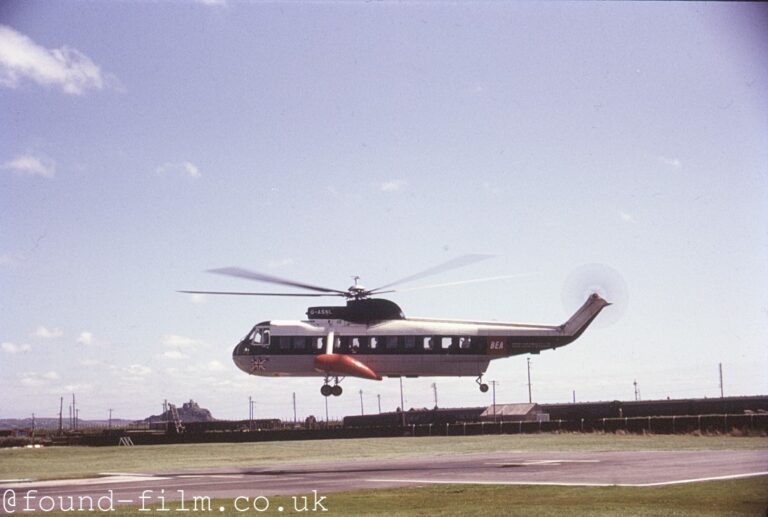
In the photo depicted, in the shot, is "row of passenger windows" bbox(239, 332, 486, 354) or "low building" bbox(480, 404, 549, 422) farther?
"low building" bbox(480, 404, 549, 422)

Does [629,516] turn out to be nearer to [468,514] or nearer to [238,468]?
[468,514]

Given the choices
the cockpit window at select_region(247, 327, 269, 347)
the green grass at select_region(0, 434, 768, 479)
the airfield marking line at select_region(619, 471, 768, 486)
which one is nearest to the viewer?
the airfield marking line at select_region(619, 471, 768, 486)

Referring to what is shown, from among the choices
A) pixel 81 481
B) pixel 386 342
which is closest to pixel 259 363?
pixel 386 342

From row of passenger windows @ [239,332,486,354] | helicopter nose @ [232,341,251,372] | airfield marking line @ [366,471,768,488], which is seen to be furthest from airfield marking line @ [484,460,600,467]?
helicopter nose @ [232,341,251,372]

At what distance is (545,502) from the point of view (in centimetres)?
2141

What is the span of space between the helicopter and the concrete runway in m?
5.80

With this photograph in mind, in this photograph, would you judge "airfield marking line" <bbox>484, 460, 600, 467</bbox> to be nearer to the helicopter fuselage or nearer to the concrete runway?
the concrete runway

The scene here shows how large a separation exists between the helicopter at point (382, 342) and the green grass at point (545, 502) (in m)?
19.6

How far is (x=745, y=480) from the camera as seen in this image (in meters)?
25.2

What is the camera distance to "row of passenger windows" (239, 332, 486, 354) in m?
45.3

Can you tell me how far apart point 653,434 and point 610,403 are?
175ft

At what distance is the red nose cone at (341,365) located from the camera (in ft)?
144

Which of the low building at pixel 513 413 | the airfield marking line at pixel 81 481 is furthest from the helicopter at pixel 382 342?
the low building at pixel 513 413

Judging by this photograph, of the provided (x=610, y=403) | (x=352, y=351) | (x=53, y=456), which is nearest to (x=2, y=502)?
(x=352, y=351)
